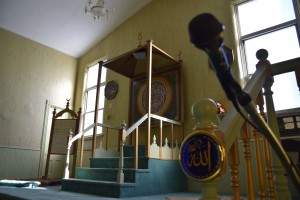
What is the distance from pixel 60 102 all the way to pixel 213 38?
6.10 m

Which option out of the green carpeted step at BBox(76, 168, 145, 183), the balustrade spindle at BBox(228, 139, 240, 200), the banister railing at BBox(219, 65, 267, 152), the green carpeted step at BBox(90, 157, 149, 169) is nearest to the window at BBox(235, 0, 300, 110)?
the green carpeted step at BBox(90, 157, 149, 169)

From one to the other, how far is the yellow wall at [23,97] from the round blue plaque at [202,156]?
17.5 feet

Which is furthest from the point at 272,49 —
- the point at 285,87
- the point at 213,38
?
the point at 213,38

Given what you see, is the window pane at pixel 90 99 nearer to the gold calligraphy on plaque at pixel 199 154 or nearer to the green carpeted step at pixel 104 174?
the green carpeted step at pixel 104 174

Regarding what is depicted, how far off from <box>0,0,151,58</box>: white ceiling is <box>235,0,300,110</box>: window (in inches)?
92.8

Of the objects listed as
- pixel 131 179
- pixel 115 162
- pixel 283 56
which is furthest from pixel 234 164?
pixel 283 56

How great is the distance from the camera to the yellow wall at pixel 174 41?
3822 mm

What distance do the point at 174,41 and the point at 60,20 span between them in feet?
8.54

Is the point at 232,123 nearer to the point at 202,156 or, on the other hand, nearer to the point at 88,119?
the point at 202,156

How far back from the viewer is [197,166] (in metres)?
0.65

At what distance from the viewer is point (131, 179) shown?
104 inches

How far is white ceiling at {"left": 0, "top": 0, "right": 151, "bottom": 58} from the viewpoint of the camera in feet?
15.7

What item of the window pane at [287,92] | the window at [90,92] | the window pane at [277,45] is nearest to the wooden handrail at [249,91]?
the window pane at [287,92]

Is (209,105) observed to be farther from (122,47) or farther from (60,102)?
(60,102)
